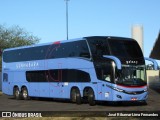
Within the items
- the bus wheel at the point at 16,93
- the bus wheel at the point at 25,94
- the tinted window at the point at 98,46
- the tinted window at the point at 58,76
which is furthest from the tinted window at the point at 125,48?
the bus wheel at the point at 16,93

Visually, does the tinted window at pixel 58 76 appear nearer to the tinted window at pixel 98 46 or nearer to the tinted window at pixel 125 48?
the tinted window at pixel 98 46

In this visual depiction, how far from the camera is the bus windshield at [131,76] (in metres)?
25.3

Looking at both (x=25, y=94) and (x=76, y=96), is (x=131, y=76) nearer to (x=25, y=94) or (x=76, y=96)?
(x=76, y=96)

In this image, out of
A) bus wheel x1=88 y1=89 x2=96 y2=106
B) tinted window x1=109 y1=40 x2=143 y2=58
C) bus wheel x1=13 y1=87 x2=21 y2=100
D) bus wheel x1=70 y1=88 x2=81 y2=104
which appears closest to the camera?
tinted window x1=109 y1=40 x2=143 y2=58

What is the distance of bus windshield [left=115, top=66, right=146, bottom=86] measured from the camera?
25297 mm

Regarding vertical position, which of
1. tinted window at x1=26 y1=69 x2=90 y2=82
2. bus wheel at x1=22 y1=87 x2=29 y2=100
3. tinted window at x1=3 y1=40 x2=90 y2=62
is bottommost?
bus wheel at x1=22 y1=87 x2=29 y2=100

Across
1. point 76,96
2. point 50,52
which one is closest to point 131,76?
point 76,96

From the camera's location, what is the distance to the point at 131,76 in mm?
25719

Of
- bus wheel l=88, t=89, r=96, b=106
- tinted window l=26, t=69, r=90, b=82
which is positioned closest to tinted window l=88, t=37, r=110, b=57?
tinted window l=26, t=69, r=90, b=82

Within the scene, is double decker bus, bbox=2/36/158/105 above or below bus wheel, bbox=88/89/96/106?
above

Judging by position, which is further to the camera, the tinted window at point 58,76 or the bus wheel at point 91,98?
the tinted window at point 58,76

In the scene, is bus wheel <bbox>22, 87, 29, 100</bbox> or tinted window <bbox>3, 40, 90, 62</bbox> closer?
tinted window <bbox>3, 40, 90, 62</bbox>

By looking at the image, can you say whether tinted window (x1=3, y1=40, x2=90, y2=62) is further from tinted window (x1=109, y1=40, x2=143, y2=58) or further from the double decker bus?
tinted window (x1=109, y1=40, x2=143, y2=58)

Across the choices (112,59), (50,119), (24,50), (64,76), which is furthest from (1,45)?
(50,119)
